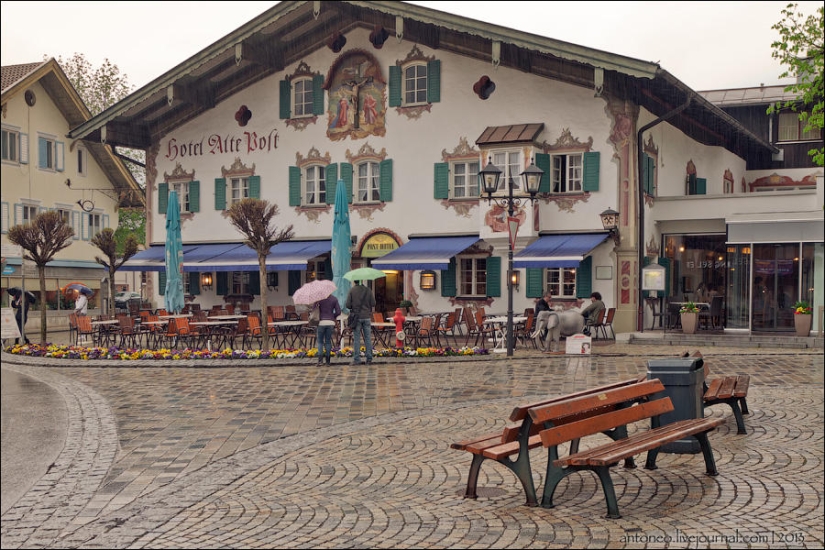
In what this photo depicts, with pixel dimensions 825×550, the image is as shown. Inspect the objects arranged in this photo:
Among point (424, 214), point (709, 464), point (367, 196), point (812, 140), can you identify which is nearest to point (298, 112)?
point (367, 196)

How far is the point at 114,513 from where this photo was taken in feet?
19.5

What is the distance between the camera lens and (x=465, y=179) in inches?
977

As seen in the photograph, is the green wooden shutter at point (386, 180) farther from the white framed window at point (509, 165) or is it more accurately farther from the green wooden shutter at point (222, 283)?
the green wooden shutter at point (222, 283)

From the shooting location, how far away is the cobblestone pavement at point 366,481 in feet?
17.5

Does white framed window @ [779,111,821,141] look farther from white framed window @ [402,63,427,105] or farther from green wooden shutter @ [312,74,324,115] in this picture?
green wooden shutter @ [312,74,324,115]

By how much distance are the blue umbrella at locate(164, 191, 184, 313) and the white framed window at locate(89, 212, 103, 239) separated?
17214 millimetres

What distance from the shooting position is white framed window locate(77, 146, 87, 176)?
36375 mm

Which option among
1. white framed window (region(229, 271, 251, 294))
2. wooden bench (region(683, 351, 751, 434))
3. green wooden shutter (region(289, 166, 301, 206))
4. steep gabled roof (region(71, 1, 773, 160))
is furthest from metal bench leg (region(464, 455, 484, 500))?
white framed window (region(229, 271, 251, 294))

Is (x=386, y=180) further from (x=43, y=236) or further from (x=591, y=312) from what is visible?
(x=43, y=236)

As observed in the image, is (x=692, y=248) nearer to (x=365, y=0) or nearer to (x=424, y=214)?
(x=424, y=214)

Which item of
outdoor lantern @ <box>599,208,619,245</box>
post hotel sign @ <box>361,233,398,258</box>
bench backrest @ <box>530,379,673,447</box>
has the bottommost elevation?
bench backrest @ <box>530,379,673,447</box>

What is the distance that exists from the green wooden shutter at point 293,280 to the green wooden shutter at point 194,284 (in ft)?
11.4

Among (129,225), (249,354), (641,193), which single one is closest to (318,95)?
(641,193)

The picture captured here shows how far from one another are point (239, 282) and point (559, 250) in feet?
38.5
